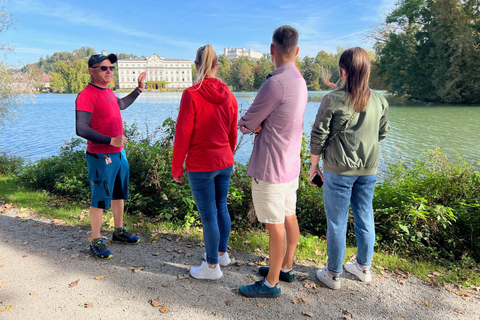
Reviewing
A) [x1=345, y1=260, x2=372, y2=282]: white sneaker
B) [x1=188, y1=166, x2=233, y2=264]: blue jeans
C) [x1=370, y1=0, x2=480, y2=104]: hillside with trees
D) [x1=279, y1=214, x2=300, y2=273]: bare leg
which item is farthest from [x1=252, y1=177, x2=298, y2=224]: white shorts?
[x1=370, y1=0, x2=480, y2=104]: hillside with trees

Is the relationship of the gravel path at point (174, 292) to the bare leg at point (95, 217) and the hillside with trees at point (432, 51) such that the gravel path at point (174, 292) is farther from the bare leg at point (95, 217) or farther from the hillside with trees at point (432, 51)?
the hillside with trees at point (432, 51)

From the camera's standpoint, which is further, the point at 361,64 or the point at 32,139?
the point at 32,139

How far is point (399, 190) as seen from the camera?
468 cm

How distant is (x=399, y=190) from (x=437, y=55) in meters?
42.7

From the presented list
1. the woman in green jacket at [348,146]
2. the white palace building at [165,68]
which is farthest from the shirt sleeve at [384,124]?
the white palace building at [165,68]

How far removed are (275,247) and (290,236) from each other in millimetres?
261

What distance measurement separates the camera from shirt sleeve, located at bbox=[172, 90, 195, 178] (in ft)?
9.11

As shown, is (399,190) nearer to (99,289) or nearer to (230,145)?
(230,145)

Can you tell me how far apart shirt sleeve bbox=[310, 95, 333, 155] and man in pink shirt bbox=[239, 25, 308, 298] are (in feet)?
0.76

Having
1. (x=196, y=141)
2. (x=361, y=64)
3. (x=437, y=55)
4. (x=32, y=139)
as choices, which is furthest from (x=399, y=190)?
(x=437, y=55)

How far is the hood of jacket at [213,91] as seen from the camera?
9.23 feet

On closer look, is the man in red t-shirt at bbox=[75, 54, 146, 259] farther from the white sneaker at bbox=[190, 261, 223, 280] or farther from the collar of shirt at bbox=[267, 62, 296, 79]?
the collar of shirt at bbox=[267, 62, 296, 79]

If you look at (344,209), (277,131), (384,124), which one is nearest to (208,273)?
(344,209)

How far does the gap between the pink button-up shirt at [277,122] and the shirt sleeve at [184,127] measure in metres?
0.47
